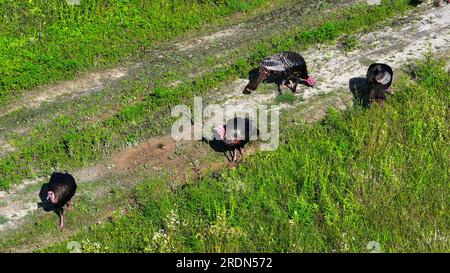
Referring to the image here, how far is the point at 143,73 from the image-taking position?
17219 millimetres

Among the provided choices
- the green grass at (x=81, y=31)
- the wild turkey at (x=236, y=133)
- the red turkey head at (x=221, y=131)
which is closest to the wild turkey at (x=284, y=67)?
the wild turkey at (x=236, y=133)

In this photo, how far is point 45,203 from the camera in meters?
13.1

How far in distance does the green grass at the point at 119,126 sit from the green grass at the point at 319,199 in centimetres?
178

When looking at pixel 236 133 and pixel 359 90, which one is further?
pixel 359 90

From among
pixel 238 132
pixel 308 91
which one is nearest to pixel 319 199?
pixel 238 132

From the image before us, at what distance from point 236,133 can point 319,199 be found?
226 centimetres

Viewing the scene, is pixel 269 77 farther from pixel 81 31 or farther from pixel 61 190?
pixel 61 190

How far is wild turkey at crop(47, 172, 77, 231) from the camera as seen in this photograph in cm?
1223

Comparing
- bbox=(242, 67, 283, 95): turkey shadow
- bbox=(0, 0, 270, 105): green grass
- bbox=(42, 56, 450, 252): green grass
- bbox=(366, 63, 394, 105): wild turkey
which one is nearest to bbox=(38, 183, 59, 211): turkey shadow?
bbox=(42, 56, 450, 252): green grass

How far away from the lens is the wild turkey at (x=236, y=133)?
13.6 meters

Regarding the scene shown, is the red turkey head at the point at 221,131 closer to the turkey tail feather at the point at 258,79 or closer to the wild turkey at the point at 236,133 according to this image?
the wild turkey at the point at 236,133
